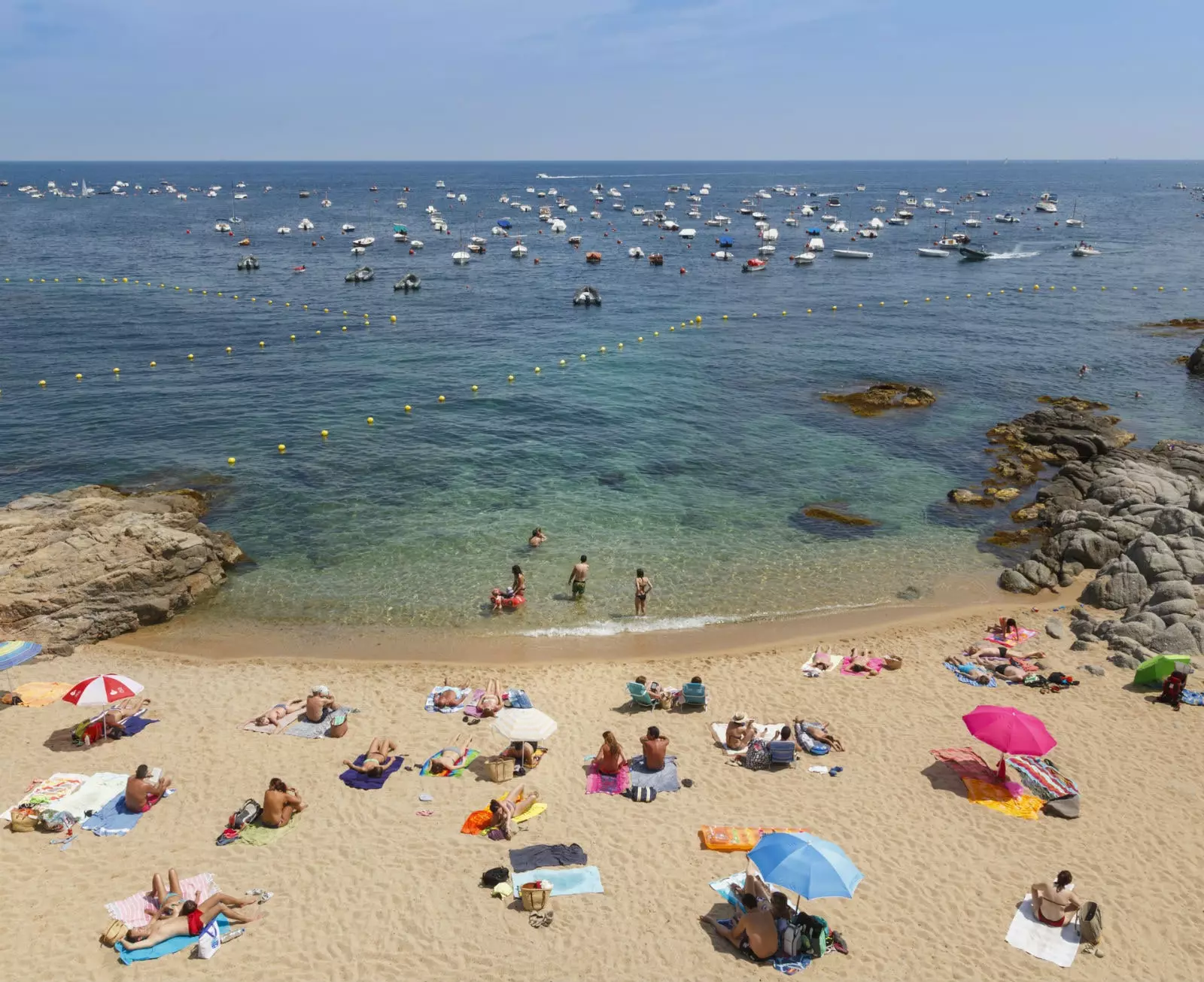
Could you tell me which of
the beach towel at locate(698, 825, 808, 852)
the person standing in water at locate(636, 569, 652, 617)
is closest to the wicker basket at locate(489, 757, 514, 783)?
the beach towel at locate(698, 825, 808, 852)

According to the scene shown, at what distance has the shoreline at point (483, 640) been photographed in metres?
23.7

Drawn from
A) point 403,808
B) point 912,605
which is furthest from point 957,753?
point 403,808

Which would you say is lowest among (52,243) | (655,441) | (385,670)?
(385,670)

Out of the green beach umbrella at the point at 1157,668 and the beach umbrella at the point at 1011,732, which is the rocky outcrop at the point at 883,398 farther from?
the beach umbrella at the point at 1011,732

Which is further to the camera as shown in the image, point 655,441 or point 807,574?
point 655,441

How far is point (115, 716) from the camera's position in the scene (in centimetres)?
1872

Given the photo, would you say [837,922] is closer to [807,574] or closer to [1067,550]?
[807,574]

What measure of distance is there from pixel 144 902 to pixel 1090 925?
50.5 ft

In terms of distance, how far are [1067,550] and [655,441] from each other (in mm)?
18288

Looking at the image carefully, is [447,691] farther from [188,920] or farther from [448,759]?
[188,920]

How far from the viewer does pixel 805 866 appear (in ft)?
42.5

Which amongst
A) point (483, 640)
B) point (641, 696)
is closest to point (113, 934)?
point (641, 696)

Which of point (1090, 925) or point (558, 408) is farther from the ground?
point (558, 408)

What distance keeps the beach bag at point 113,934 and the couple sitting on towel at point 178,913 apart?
0.10 m
